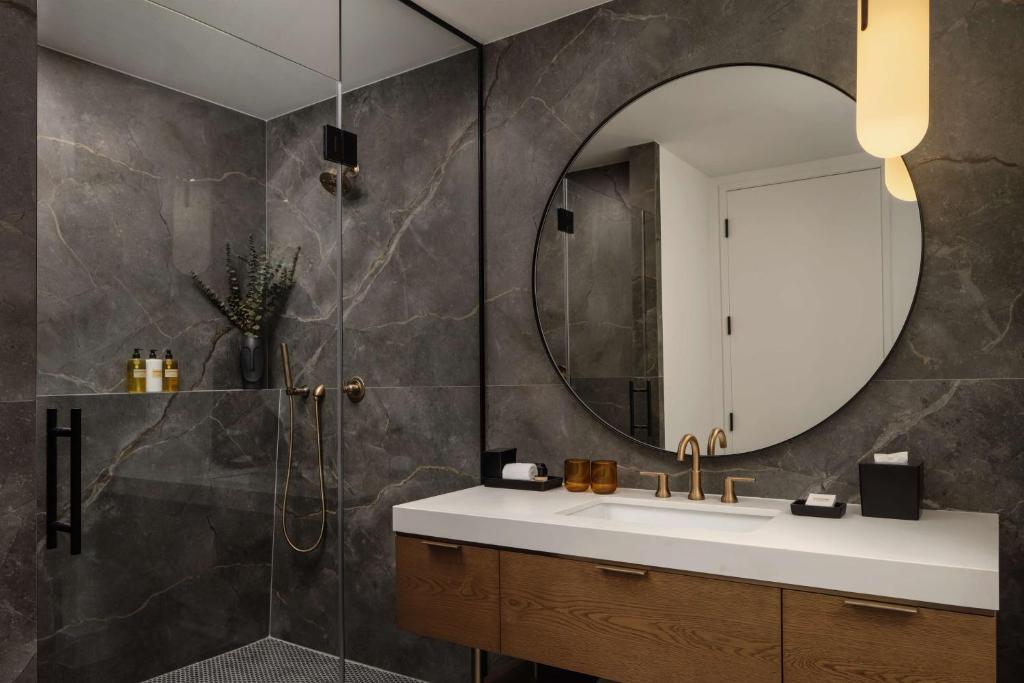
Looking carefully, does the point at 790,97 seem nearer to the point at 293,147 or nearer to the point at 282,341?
the point at 293,147

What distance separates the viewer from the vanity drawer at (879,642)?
4.65 feet

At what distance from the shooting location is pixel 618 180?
252 cm

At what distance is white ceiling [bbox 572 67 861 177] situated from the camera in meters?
2.16

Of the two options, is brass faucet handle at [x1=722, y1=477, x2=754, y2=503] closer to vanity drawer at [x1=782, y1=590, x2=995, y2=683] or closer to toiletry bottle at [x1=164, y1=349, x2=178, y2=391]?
vanity drawer at [x1=782, y1=590, x2=995, y2=683]

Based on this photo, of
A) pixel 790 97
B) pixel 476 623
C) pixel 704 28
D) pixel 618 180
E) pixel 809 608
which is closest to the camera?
pixel 809 608

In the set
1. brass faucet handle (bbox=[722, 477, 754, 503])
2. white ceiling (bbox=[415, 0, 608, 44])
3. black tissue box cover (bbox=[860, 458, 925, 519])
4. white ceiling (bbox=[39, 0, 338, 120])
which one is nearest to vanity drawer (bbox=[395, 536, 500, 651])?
brass faucet handle (bbox=[722, 477, 754, 503])

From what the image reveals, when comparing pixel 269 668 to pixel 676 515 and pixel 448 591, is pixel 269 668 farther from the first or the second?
pixel 676 515

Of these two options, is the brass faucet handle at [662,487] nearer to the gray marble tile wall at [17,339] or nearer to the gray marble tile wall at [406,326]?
the gray marble tile wall at [406,326]

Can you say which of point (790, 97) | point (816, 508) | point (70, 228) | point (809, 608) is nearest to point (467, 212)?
point (790, 97)

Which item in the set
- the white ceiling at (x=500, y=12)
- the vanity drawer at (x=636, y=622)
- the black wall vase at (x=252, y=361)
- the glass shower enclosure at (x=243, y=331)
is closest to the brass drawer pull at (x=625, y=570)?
the vanity drawer at (x=636, y=622)

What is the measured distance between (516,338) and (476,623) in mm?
1088

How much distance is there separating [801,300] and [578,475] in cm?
90

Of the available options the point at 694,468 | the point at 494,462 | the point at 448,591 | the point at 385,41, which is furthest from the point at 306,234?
the point at 694,468

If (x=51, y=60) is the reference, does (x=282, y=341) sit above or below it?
below
